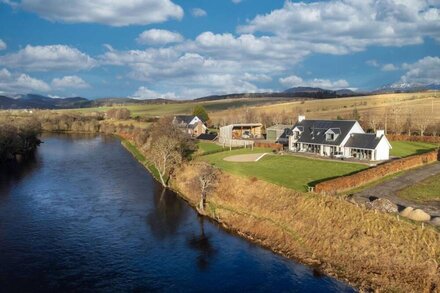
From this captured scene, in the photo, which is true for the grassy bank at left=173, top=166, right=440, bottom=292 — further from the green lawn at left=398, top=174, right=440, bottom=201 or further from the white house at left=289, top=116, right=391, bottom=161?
the white house at left=289, top=116, right=391, bottom=161

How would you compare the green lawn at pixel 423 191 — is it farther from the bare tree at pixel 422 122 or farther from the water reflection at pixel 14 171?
the water reflection at pixel 14 171

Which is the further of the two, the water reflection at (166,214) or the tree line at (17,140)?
the tree line at (17,140)

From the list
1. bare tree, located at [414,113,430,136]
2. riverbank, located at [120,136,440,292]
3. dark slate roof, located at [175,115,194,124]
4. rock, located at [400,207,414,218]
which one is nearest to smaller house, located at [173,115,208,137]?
dark slate roof, located at [175,115,194,124]

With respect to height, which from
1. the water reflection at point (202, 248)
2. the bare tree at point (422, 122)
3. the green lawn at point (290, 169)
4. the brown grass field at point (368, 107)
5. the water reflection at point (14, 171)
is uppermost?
the brown grass field at point (368, 107)

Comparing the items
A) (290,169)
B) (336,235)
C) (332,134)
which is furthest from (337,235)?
(332,134)

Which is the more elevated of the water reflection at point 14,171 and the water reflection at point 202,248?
the water reflection at point 14,171

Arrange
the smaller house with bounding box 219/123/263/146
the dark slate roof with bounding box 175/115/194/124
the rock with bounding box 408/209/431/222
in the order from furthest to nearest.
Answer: the dark slate roof with bounding box 175/115/194/124 < the smaller house with bounding box 219/123/263/146 < the rock with bounding box 408/209/431/222

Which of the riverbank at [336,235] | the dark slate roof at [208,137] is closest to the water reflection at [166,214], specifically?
Answer: the riverbank at [336,235]
